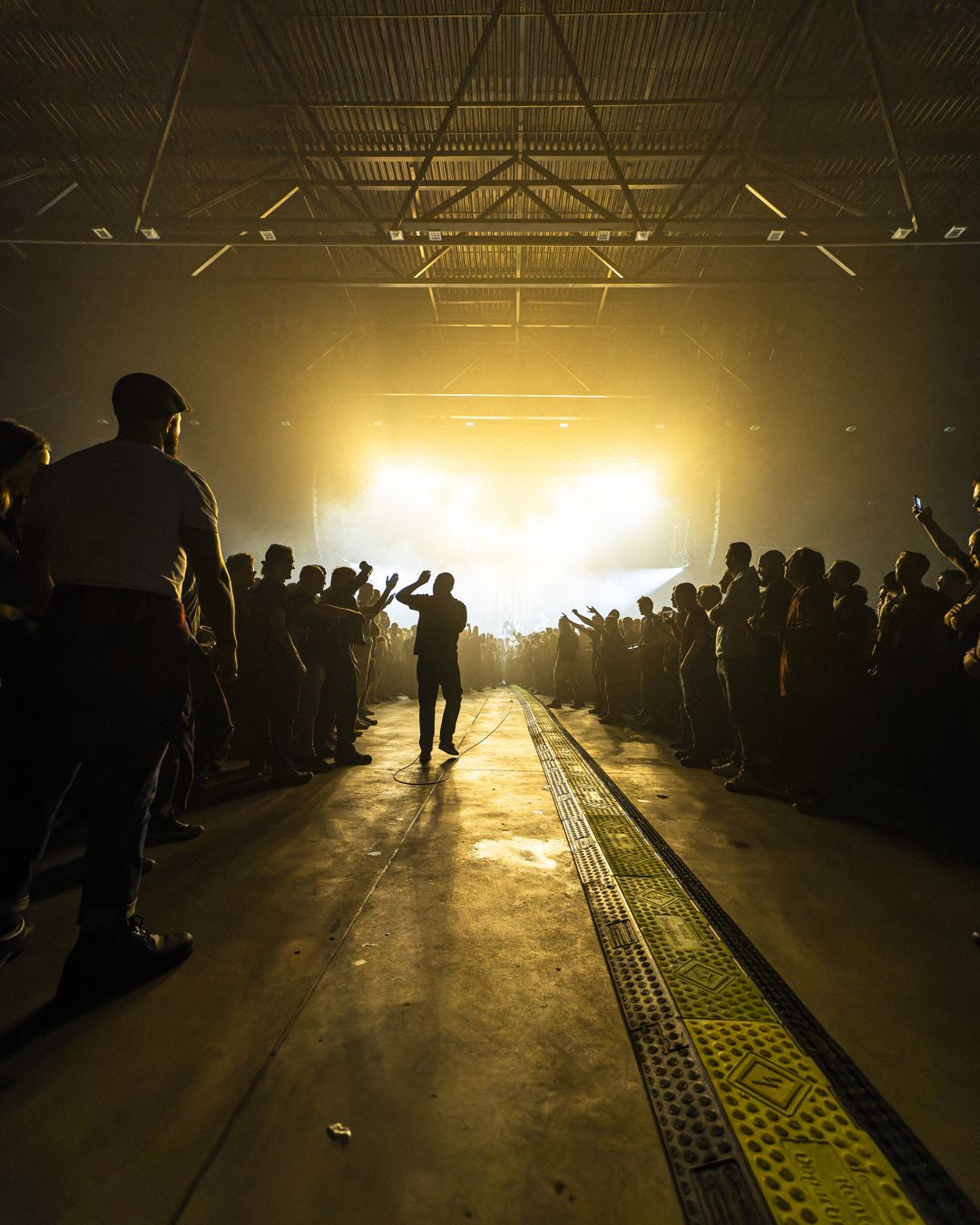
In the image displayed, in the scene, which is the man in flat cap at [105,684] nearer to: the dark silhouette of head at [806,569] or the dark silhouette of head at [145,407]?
the dark silhouette of head at [145,407]

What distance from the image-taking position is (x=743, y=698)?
13.7 feet

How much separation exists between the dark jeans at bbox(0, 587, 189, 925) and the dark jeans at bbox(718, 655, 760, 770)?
4080 mm

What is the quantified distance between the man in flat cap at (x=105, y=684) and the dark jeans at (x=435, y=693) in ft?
10.6

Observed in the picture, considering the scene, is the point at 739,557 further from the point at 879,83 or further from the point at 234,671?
the point at 879,83

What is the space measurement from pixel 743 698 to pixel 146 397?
14.7ft

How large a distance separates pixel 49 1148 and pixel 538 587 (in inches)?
1612

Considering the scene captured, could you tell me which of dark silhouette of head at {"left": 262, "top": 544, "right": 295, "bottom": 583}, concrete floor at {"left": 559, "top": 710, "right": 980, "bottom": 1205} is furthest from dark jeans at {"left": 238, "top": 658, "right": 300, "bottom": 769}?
concrete floor at {"left": 559, "top": 710, "right": 980, "bottom": 1205}

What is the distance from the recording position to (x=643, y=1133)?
1.03 m

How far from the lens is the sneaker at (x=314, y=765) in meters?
4.42

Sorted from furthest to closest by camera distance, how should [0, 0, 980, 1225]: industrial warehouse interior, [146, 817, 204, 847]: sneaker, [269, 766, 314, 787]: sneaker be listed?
[269, 766, 314, 787]: sneaker, [146, 817, 204, 847]: sneaker, [0, 0, 980, 1225]: industrial warehouse interior

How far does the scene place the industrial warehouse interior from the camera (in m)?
1.07

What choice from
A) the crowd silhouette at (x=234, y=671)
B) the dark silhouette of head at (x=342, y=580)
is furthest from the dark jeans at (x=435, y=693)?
the dark silhouette of head at (x=342, y=580)

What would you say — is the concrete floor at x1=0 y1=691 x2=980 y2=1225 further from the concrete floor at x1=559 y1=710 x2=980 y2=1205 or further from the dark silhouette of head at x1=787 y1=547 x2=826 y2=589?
the dark silhouette of head at x1=787 y1=547 x2=826 y2=589

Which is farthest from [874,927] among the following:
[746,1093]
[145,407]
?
[145,407]
